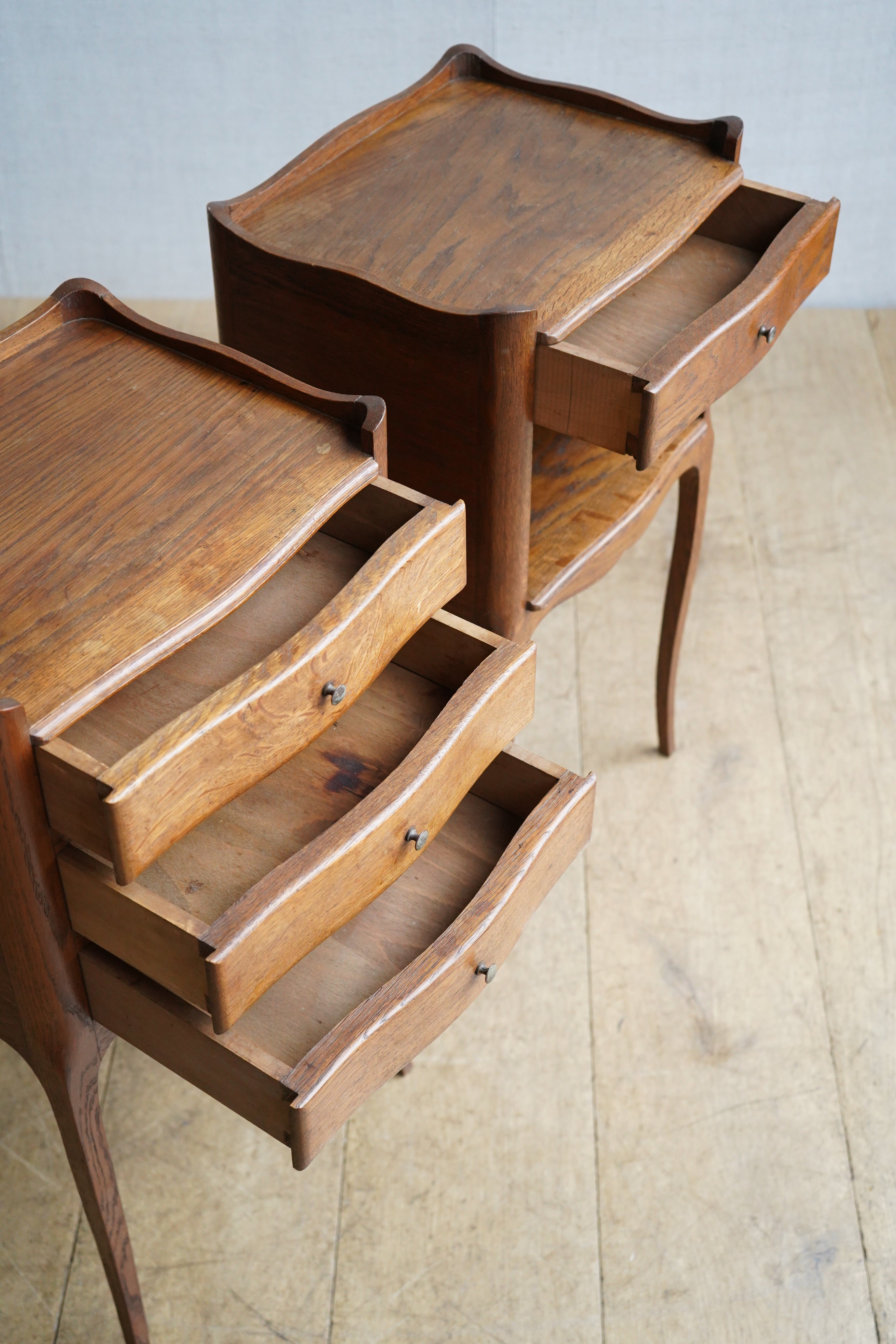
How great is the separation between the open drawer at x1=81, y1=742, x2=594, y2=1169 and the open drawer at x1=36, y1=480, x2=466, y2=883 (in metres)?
0.14

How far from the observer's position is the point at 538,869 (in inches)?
39.1

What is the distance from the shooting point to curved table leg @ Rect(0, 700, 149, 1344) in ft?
2.60

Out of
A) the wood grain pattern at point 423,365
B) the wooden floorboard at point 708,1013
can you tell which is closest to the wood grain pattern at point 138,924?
the wood grain pattern at point 423,365

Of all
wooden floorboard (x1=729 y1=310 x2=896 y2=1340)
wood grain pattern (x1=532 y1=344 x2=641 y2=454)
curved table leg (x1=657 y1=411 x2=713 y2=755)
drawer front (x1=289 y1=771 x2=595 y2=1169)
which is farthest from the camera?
curved table leg (x1=657 y1=411 x2=713 y2=755)

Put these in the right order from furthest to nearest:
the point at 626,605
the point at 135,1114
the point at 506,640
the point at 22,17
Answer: the point at 22,17
the point at 626,605
the point at 135,1114
the point at 506,640

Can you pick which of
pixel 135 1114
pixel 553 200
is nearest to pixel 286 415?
pixel 553 200

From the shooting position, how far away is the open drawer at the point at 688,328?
1.10 metres

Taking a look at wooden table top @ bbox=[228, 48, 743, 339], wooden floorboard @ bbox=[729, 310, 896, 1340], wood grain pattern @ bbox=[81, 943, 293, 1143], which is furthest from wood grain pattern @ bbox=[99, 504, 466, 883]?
wooden floorboard @ bbox=[729, 310, 896, 1340]

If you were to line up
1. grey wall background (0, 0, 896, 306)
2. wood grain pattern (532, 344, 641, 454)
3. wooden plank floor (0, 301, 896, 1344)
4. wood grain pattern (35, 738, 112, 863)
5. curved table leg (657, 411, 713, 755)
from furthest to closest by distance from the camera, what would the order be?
grey wall background (0, 0, 896, 306) < curved table leg (657, 411, 713, 755) < wooden plank floor (0, 301, 896, 1344) < wood grain pattern (532, 344, 641, 454) < wood grain pattern (35, 738, 112, 863)

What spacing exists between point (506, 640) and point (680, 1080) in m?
0.63

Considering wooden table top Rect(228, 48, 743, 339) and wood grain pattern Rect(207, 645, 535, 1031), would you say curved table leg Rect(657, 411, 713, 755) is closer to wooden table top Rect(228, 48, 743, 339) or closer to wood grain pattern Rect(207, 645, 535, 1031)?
wooden table top Rect(228, 48, 743, 339)

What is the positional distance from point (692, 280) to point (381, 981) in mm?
762

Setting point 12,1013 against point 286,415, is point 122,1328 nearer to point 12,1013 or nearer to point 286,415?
point 12,1013

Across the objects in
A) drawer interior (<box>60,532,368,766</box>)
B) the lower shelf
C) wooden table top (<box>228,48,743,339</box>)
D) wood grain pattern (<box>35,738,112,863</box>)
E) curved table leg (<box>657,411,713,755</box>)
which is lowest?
curved table leg (<box>657,411,713,755</box>)
